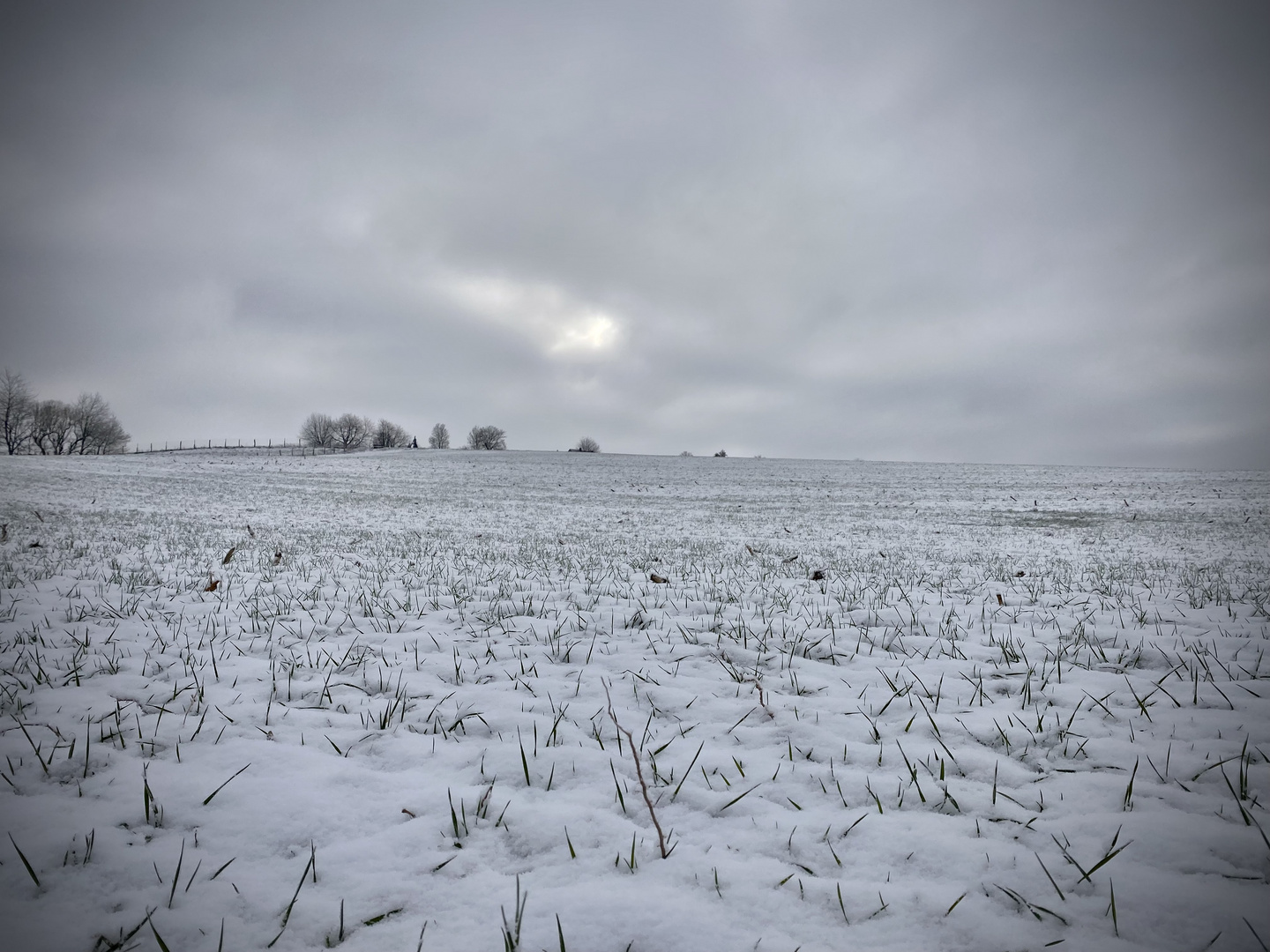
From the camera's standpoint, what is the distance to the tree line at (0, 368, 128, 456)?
42.1 m

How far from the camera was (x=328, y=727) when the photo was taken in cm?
293

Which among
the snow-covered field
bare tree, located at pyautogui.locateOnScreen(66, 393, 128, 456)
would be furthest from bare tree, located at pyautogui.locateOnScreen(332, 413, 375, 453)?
the snow-covered field

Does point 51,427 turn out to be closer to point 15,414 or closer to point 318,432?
point 15,414

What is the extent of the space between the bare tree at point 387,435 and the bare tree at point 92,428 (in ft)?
178

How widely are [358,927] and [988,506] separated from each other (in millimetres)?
25321

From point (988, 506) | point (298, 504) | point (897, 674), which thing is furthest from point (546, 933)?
point (988, 506)

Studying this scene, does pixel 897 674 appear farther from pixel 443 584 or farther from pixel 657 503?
pixel 657 503

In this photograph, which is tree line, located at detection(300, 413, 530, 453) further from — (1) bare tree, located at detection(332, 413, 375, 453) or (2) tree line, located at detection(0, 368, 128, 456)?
(2) tree line, located at detection(0, 368, 128, 456)

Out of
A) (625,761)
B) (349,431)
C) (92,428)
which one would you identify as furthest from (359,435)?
(625,761)

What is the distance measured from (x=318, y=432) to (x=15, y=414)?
67451mm

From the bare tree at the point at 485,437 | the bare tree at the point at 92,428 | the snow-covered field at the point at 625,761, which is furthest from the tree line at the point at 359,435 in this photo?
the snow-covered field at the point at 625,761

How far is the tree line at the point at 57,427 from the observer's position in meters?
42.1

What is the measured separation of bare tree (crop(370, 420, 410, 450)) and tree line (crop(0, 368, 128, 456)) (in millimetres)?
54450

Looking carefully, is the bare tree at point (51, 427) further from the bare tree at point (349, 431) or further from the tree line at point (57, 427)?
the bare tree at point (349, 431)
